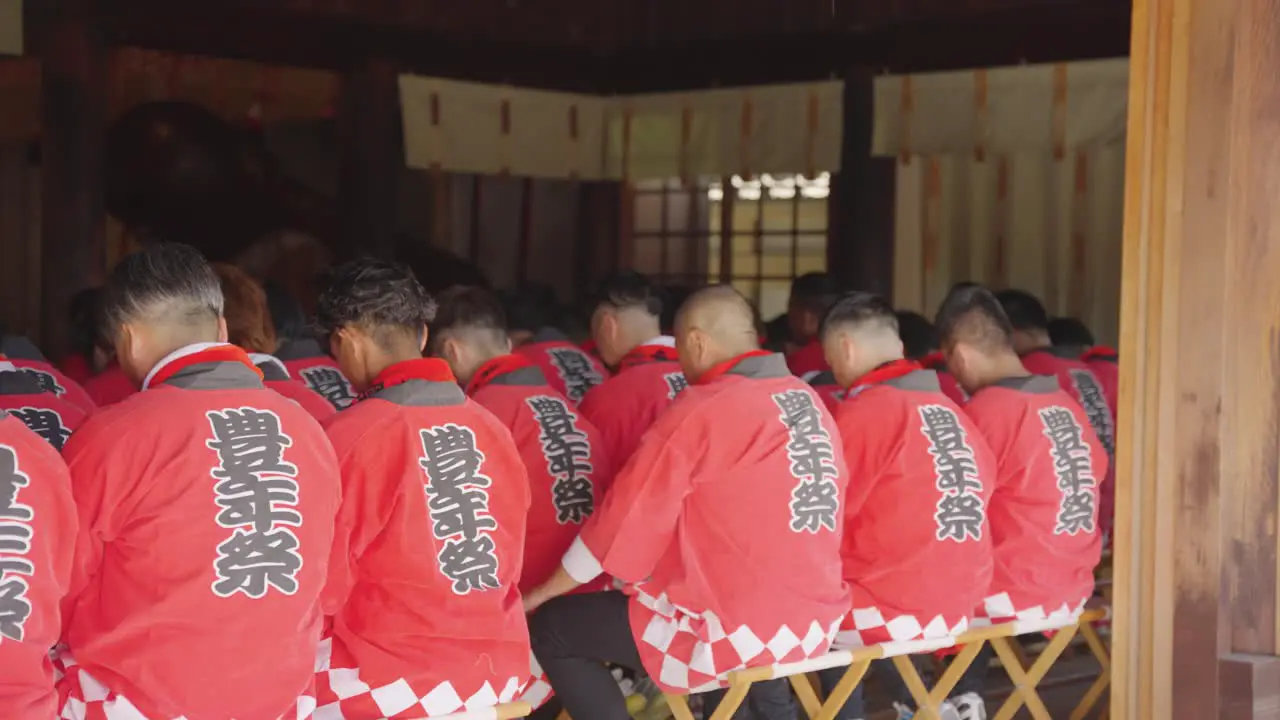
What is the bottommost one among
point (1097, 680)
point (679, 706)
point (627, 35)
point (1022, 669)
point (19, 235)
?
point (1097, 680)

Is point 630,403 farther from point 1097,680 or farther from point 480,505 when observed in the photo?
point 1097,680

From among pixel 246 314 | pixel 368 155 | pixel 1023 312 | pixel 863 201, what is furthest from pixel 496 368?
pixel 863 201

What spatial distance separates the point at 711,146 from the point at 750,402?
5.23 metres

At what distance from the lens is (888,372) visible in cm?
391

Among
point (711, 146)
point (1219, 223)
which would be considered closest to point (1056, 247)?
point (711, 146)

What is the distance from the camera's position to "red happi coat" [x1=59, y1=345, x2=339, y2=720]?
94.3 inches

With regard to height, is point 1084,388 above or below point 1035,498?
above

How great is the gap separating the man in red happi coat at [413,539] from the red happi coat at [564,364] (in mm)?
1952

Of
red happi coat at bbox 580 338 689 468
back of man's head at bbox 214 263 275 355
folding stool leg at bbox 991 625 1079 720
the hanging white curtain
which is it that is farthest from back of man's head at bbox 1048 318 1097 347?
back of man's head at bbox 214 263 275 355

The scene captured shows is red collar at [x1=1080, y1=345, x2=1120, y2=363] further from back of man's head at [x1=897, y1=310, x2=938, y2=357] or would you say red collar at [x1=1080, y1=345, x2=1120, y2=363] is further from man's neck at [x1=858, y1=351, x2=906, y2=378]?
man's neck at [x1=858, y1=351, x2=906, y2=378]

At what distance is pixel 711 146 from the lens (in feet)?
27.8

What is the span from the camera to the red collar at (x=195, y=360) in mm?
2531

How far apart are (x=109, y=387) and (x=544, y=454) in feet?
4.41

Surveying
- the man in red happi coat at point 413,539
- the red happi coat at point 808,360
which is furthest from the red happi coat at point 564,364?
the man in red happi coat at point 413,539
